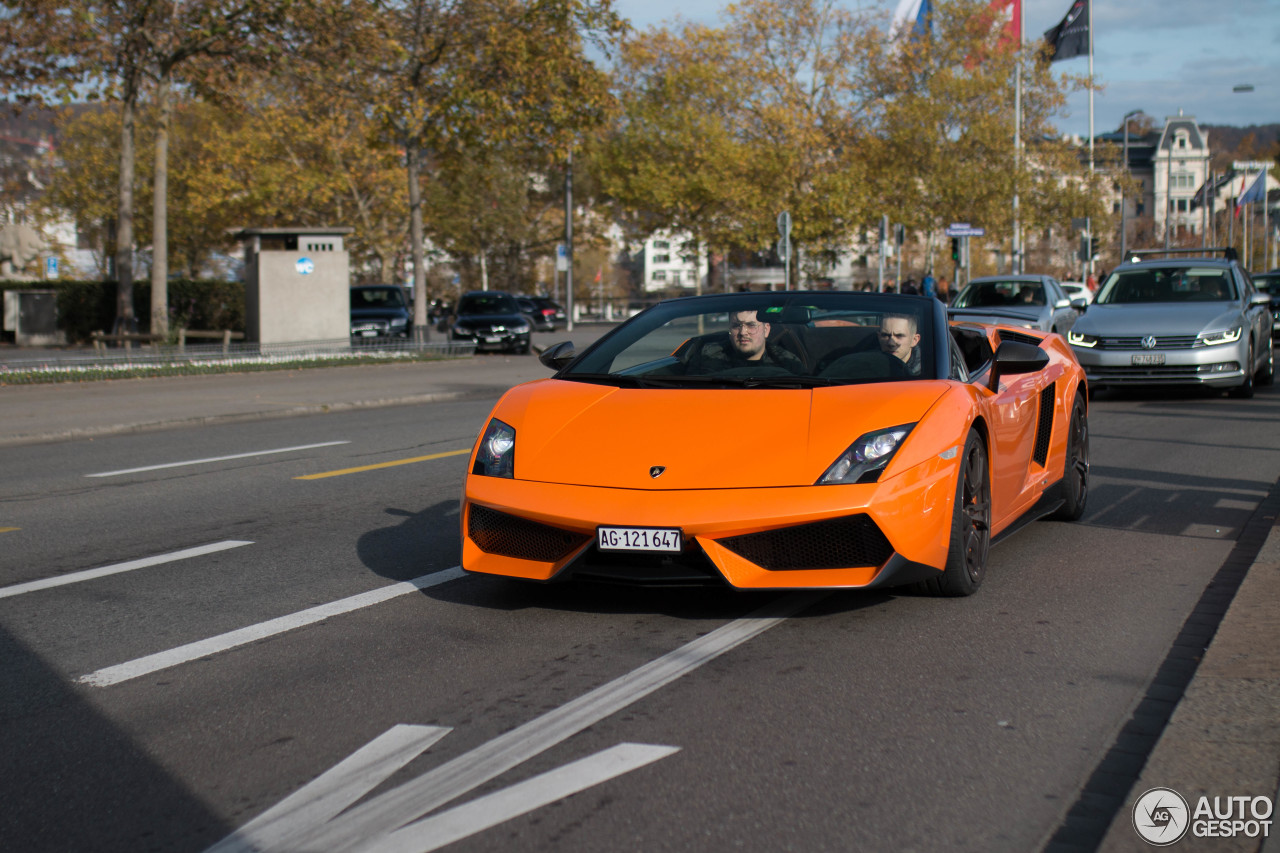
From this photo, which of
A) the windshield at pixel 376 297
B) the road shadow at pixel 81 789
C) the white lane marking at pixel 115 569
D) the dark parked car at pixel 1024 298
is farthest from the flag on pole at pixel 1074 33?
the road shadow at pixel 81 789

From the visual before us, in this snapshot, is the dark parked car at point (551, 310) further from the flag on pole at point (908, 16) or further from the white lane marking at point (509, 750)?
the white lane marking at point (509, 750)

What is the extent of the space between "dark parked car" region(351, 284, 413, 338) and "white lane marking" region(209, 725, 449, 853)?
2834 centimetres

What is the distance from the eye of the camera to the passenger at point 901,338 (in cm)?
578

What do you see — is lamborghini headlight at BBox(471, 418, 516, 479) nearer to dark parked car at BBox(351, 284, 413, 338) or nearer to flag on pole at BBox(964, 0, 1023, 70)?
dark parked car at BBox(351, 284, 413, 338)

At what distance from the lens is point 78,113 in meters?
67.1

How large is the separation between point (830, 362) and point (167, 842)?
363cm

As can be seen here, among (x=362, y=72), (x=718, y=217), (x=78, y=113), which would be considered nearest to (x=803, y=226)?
(x=718, y=217)

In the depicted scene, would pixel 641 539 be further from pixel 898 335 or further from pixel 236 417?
pixel 236 417

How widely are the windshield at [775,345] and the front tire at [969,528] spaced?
1.46 ft

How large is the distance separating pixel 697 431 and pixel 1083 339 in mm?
11460

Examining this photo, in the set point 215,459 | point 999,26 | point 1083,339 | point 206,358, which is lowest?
point 215,459

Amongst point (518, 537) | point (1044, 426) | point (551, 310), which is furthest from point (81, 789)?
point (551, 310)

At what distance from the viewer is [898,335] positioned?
5883mm

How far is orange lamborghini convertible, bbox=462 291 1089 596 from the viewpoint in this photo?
15.4ft
